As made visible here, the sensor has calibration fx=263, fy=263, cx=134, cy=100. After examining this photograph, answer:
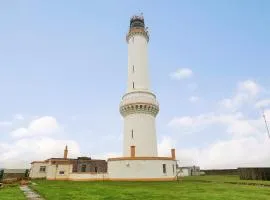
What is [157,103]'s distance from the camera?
45.8 m

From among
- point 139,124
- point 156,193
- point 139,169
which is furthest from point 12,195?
point 139,124

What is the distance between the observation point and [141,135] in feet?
138

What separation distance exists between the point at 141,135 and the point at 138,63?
44.0ft

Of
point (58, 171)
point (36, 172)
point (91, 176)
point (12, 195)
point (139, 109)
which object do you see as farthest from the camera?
point (36, 172)

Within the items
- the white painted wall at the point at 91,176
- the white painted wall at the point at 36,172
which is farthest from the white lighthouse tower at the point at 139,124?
the white painted wall at the point at 36,172

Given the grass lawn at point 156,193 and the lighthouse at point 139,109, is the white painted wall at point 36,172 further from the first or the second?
the grass lawn at point 156,193

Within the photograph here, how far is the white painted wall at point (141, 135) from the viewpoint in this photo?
41.7 meters

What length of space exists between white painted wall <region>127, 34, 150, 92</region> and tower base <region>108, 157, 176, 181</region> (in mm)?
13282

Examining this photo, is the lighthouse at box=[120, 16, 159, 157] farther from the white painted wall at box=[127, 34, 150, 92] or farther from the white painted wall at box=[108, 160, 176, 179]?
the white painted wall at box=[108, 160, 176, 179]

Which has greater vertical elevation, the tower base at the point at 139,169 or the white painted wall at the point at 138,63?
the white painted wall at the point at 138,63

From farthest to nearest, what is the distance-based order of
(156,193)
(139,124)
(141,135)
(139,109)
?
1. (139,109)
2. (139,124)
3. (141,135)
4. (156,193)

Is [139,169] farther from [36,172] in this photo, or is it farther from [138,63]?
[36,172]

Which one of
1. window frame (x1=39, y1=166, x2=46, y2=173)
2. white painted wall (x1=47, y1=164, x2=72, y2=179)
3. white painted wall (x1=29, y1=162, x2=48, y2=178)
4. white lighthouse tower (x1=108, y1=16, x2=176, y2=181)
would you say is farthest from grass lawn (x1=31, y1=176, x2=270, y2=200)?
window frame (x1=39, y1=166, x2=46, y2=173)

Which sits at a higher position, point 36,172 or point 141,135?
point 141,135
